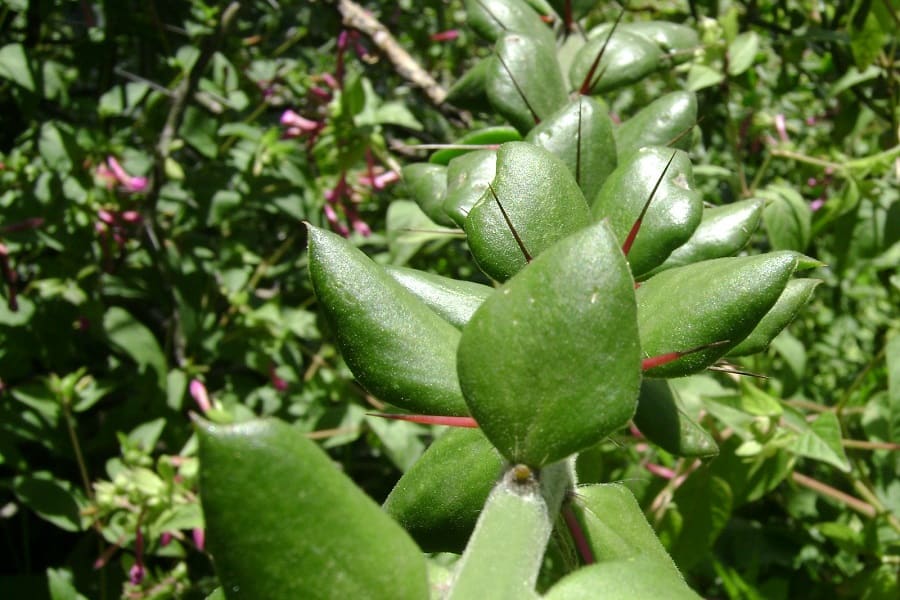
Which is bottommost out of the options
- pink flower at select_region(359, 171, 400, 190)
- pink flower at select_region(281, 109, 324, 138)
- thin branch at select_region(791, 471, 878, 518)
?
thin branch at select_region(791, 471, 878, 518)

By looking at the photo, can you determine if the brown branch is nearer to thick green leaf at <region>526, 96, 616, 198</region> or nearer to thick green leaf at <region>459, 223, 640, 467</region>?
thick green leaf at <region>526, 96, 616, 198</region>

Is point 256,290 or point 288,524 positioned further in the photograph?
point 256,290

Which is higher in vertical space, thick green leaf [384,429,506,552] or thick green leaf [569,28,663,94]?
thick green leaf [569,28,663,94]

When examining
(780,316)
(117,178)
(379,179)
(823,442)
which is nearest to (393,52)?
(379,179)

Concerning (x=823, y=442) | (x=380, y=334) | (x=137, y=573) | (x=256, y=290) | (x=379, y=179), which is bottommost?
(x=137, y=573)

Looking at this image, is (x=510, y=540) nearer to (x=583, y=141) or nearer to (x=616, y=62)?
(x=583, y=141)

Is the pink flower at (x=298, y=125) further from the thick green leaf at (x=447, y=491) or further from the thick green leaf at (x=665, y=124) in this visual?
the thick green leaf at (x=447, y=491)

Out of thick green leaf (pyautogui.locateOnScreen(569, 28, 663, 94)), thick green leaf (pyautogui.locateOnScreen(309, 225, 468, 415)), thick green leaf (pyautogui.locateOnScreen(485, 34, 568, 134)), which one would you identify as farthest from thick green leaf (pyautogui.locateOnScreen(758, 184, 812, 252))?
thick green leaf (pyautogui.locateOnScreen(309, 225, 468, 415))
